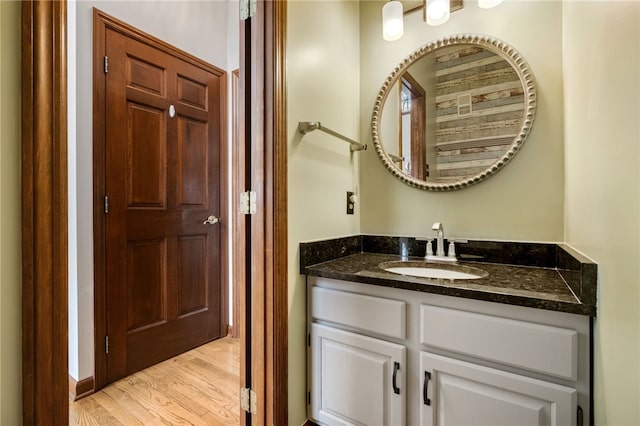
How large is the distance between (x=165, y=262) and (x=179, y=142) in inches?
31.5

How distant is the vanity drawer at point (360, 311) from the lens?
1124 mm

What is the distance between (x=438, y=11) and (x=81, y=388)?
8.49ft

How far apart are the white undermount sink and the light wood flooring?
41.7 inches

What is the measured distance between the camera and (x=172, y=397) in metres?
1.68

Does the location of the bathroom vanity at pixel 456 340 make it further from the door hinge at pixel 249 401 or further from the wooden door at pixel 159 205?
the wooden door at pixel 159 205

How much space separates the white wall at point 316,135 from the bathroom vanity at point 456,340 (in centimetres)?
6

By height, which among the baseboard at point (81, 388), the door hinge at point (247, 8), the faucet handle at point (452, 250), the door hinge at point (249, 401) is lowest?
the baseboard at point (81, 388)

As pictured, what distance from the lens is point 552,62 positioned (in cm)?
134

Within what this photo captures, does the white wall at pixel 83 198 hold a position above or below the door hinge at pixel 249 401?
above

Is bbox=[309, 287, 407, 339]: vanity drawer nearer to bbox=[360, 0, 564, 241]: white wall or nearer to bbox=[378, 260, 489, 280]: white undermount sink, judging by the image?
bbox=[378, 260, 489, 280]: white undermount sink

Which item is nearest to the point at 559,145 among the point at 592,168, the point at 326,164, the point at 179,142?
the point at 592,168

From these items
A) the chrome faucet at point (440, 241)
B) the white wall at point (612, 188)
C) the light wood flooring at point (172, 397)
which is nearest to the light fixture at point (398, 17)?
the white wall at point (612, 188)

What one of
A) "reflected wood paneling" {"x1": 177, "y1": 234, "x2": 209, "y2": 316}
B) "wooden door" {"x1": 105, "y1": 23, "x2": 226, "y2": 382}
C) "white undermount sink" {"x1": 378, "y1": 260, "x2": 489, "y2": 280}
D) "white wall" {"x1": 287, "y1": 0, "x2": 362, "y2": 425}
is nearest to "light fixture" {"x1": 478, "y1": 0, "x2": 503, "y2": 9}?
"white wall" {"x1": 287, "y1": 0, "x2": 362, "y2": 425}

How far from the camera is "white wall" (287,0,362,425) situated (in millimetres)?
1293
